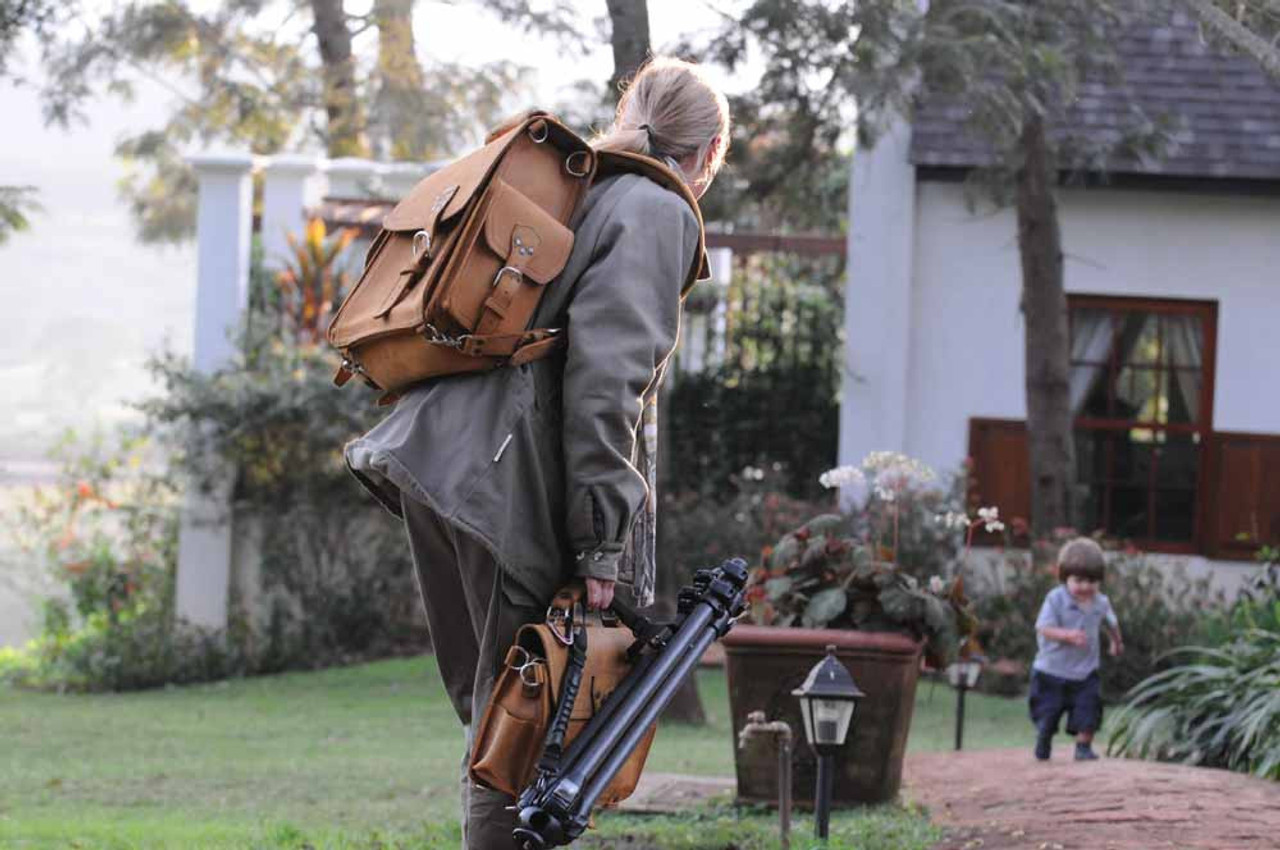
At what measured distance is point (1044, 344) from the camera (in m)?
13.9

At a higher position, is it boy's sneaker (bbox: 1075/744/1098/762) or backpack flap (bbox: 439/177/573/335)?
backpack flap (bbox: 439/177/573/335)

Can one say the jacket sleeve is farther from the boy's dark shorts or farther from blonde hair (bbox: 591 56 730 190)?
the boy's dark shorts

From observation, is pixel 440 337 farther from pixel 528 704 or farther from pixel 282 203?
pixel 282 203

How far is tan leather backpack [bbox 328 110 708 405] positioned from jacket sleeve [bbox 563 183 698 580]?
3.9 inches

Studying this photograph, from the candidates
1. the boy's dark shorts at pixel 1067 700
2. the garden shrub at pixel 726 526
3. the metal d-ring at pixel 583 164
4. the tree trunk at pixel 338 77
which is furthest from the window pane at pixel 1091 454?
the metal d-ring at pixel 583 164

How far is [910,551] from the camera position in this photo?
13945mm

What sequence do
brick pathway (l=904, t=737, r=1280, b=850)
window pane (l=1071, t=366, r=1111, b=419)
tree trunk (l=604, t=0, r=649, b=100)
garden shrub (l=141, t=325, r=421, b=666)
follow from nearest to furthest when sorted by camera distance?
brick pathway (l=904, t=737, r=1280, b=850) < tree trunk (l=604, t=0, r=649, b=100) < garden shrub (l=141, t=325, r=421, b=666) < window pane (l=1071, t=366, r=1111, b=419)

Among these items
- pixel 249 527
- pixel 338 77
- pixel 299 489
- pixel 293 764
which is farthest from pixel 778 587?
pixel 338 77

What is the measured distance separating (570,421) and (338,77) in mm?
17676

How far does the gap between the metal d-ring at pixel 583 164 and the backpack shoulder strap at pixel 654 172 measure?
5 centimetres

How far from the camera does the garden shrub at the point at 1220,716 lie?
7859mm

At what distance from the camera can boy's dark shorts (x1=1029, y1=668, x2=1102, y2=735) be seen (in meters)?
8.67

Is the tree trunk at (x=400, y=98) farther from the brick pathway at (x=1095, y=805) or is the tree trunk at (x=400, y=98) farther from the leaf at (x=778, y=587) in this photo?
the brick pathway at (x=1095, y=805)

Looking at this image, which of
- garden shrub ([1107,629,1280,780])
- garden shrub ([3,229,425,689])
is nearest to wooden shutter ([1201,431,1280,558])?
garden shrub ([1107,629,1280,780])
